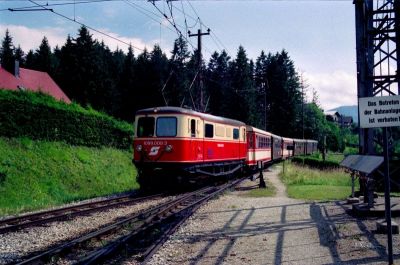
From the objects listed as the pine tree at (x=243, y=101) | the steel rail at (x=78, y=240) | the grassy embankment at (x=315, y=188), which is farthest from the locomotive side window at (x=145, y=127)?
the pine tree at (x=243, y=101)

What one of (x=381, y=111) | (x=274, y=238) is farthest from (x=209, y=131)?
(x=381, y=111)

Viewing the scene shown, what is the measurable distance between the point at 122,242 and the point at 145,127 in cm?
917

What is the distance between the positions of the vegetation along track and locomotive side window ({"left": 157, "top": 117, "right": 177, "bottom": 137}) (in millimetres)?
4610

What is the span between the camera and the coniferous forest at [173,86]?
5362 cm

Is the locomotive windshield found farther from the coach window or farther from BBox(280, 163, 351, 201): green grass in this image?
BBox(280, 163, 351, 201): green grass

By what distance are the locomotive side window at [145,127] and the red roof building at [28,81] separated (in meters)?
20.6

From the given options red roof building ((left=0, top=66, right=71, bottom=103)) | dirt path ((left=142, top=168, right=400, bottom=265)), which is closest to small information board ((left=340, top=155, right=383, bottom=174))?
dirt path ((left=142, top=168, right=400, bottom=265))

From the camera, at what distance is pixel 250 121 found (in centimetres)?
6431

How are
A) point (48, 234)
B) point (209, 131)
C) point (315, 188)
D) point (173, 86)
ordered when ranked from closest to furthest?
point (48, 234)
point (315, 188)
point (209, 131)
point (173, 86)

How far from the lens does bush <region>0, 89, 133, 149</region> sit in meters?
21.8

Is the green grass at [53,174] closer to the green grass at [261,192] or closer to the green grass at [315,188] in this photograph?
the green grass at [261,192]

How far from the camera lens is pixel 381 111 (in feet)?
21.5

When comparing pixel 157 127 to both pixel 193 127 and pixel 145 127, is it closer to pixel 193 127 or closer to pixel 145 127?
pixel 145 127

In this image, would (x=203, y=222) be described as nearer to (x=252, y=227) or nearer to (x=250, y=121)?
(x=252, y=227)
